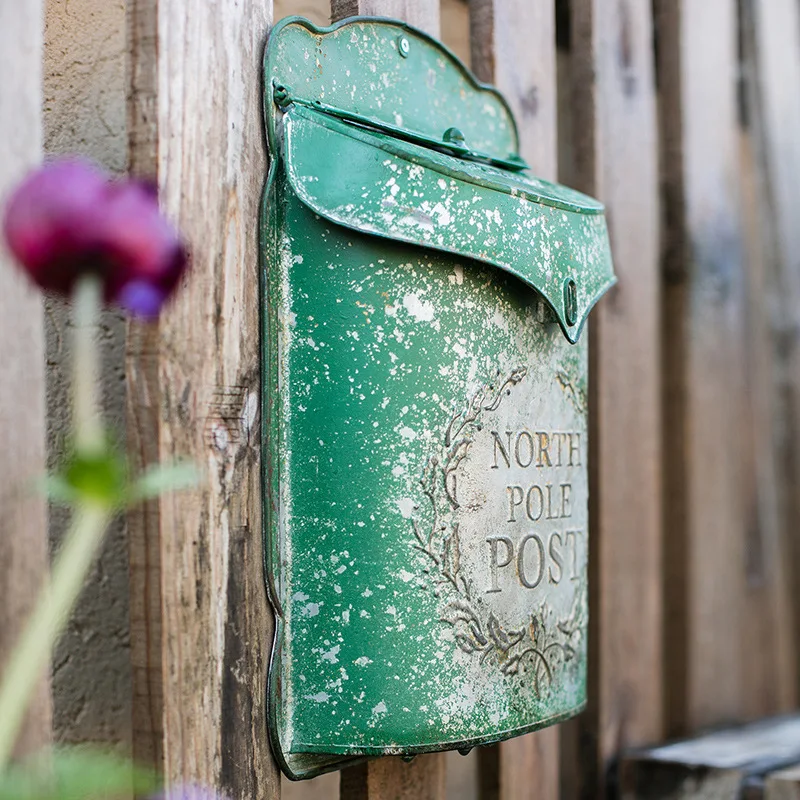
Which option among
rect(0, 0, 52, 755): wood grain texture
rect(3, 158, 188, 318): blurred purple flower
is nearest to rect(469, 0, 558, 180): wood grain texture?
rect(0, 0, 52, 755): wood grain texture

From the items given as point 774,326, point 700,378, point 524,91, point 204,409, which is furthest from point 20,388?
point 774,326

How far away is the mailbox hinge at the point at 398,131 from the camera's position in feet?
3.71

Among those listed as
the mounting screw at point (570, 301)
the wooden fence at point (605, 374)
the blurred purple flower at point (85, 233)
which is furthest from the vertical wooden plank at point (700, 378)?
the blurred purple flower at point (85, 233)

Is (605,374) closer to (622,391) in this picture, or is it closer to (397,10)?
(622,391)

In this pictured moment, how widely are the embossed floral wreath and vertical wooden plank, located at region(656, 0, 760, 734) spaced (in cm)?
95

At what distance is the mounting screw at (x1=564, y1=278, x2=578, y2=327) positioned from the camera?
4.00 ft

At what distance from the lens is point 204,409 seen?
1.06 meters

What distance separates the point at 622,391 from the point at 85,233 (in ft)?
4.89

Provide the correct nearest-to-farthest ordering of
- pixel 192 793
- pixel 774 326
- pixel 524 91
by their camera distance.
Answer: pixel 192 793
pixel 524 91
pixel 774 326

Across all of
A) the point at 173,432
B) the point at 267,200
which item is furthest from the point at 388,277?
the point at 173,432

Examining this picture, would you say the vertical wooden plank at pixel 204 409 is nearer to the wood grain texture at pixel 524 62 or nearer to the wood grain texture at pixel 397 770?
the wood grain texture at pixel 397 770

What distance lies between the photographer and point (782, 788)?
1.64 meters

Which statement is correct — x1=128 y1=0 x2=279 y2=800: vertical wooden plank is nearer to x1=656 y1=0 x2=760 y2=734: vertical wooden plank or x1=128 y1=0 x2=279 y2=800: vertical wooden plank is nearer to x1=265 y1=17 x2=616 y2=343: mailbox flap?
x1=265 y1=17 x2=616 y2=343: mailbox flap

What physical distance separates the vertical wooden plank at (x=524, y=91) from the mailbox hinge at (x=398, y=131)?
31 centimetres
